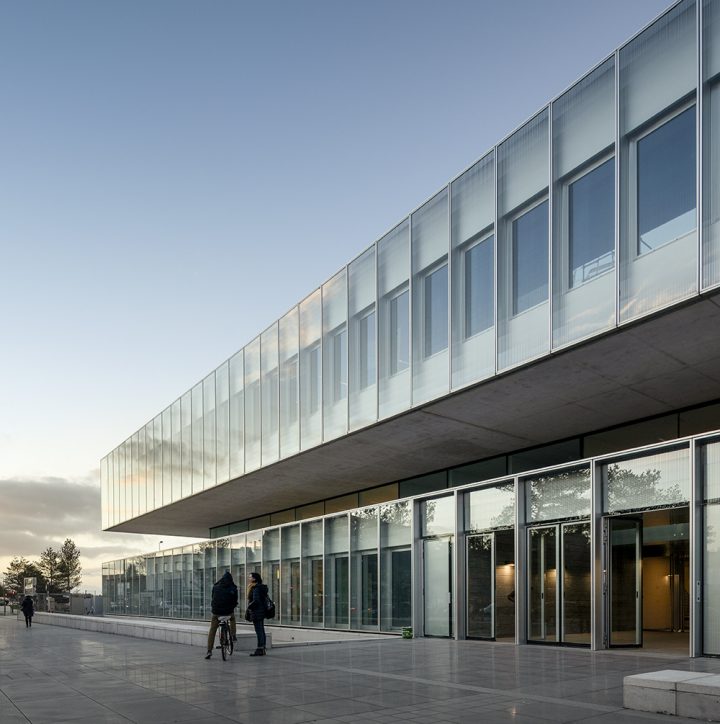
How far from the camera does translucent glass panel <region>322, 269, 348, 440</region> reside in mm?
26625

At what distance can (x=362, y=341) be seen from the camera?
84.7 feet

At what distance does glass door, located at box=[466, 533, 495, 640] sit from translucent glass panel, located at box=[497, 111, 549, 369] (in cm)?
556

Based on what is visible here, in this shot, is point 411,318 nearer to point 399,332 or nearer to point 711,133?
point 399,332

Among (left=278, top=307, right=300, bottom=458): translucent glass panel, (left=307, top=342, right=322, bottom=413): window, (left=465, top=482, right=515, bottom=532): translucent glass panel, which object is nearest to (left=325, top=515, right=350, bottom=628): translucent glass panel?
(left=278, top=307, right=300, bottom=458): translucent glass panel

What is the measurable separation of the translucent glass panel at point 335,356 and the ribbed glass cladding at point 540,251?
0.21 feet

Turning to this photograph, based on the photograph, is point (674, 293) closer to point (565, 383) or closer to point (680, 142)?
point (680, 142)

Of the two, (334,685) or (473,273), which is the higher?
(473,273)

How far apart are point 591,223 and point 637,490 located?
5406 millimetres

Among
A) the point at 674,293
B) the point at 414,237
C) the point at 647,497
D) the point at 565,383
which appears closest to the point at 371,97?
the point at 414,237

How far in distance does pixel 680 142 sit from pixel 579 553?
875cm

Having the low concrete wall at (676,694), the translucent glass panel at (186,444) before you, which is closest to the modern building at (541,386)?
the low concrete wall at (676,694)

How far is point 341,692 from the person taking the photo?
12.2 metres

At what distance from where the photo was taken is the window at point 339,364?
26672 millimetres

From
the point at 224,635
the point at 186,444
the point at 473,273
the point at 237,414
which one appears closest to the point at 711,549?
the point at 473,273
